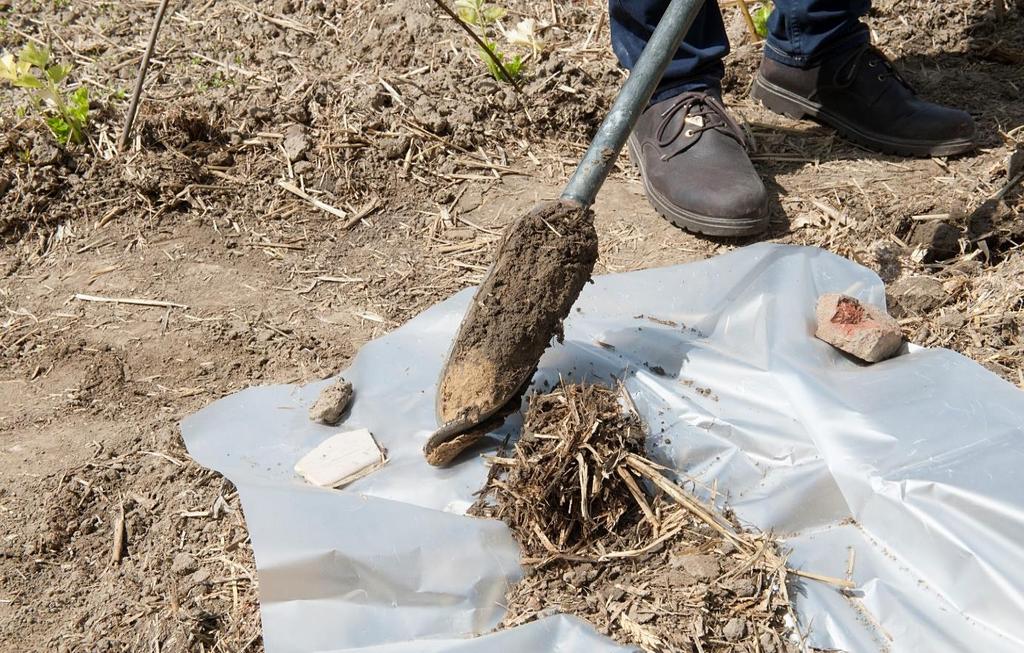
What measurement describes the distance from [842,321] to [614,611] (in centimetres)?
92

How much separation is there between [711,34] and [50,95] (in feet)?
7.33

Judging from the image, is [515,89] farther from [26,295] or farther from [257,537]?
[257,537]

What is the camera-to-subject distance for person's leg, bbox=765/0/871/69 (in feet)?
9.38

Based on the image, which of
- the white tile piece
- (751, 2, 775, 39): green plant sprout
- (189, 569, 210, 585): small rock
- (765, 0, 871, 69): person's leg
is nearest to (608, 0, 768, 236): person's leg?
(765, 0, 871, 69): person's leg

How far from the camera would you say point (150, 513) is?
1.98 meters

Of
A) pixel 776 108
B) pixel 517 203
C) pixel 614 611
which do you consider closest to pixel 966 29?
pixel 776 108

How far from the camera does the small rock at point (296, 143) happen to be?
303 cm

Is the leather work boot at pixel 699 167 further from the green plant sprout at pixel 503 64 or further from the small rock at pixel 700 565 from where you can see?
the small rock at pixel 700 565

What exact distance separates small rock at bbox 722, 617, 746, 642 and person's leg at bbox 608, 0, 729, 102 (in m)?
1.87

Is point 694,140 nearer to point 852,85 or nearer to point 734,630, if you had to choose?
point 852,85

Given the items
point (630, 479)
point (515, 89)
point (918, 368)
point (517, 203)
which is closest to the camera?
point (630, 479)

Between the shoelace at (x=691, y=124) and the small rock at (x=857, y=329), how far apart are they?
2.94 ft

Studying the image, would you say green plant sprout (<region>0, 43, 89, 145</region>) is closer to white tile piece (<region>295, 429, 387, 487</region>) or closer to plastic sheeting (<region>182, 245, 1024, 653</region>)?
plastic sheeting (<region>182, 245, 1024, 653</region>)

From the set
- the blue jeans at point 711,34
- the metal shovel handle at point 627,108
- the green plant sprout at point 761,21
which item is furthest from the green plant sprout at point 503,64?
the metal shovel handle at point 627,108
